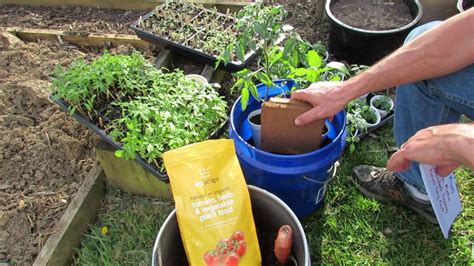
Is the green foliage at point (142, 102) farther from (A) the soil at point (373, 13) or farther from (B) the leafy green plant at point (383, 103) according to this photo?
(A) the soil at point (373, 13)

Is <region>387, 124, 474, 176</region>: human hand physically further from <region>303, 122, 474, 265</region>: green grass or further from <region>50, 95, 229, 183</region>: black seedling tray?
<region>50, 95, 229, 183</region>: black seedling tray

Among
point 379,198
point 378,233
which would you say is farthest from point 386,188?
point 378,233

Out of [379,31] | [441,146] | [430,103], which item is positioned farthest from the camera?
[379,31]

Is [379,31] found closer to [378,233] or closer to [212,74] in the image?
[212,74]

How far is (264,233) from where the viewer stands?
1.71 metres

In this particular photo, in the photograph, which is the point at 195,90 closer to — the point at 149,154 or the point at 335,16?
the point at 149,154

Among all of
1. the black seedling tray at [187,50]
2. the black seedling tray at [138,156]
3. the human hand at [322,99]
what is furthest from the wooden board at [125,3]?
the human hand at [322,99]

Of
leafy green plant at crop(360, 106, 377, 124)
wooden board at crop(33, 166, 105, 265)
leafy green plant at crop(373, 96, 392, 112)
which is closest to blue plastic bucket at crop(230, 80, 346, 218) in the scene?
leafy green plant at crop(360, 106, 377, 124)

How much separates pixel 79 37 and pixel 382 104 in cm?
204

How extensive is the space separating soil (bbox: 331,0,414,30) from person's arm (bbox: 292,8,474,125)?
3.50 ft

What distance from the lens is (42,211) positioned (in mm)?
2006

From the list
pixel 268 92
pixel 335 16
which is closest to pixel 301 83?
pixel 268 92

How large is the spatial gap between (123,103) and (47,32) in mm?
1290

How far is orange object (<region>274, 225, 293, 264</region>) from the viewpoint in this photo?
4.76ft
